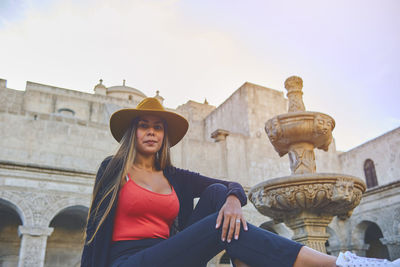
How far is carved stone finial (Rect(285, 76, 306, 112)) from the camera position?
5.79 metres

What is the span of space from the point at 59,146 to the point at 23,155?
113 centimetres

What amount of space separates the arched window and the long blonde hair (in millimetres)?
17692

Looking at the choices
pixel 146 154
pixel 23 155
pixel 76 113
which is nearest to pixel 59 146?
pixel 23 155

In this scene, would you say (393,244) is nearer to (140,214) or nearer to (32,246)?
(32,246)

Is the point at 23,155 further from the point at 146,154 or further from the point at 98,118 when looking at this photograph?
the point at 146,154

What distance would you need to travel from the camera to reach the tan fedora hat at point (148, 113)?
2447 mm

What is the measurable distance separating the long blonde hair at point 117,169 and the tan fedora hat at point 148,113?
0.17 ft

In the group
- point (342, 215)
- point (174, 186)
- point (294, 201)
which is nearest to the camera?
point (174, 186)

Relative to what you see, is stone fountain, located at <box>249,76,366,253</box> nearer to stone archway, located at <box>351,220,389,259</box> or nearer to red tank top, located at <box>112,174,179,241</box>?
red tank top, located at <box>112,174,179,241</box>

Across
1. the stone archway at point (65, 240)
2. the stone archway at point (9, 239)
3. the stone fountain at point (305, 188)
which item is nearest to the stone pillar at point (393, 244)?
the stone fountain at point (305, 188)

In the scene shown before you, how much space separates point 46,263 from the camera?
507 inches

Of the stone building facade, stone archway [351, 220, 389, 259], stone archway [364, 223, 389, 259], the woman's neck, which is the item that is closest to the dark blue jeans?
the woman's neck

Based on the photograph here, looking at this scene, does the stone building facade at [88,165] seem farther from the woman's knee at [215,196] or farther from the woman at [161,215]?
the woman's knee at [215,196]

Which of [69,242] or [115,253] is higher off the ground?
[69,242]
